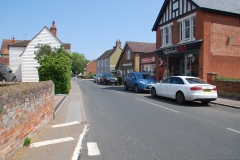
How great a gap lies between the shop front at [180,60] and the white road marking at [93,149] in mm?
15728

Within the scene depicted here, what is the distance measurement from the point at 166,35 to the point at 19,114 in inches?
832

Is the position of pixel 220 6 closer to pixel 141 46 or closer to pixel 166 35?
pixel 166 35

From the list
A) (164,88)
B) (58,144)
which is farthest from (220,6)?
(58,144)

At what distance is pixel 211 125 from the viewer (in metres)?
7.50

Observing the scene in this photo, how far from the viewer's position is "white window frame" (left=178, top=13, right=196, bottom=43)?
1995 centimetres

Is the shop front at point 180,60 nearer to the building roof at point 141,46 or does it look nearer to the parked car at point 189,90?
the parked car at point 189,90

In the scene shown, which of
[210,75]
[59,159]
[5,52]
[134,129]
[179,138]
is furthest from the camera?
[5,52]

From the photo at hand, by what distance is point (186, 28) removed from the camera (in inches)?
821

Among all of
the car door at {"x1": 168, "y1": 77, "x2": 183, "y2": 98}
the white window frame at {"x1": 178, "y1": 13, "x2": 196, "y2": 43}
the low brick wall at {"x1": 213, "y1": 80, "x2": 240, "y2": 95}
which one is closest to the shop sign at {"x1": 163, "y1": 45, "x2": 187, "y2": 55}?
the white window frame at {"x1": 178, "y1": 13, "x2": 196, "y2": 43}

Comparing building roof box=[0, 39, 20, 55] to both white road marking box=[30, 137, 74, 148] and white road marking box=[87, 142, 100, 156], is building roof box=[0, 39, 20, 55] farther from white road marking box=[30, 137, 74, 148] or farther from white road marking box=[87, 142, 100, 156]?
white road marking box=[87, 142, 100, 156]

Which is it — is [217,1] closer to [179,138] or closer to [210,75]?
[210,75]

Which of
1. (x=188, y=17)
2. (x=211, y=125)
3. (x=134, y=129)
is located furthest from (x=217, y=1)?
(x=134, y=129)

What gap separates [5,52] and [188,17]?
4263cm

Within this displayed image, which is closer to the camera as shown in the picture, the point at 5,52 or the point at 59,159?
the point at 59,159
